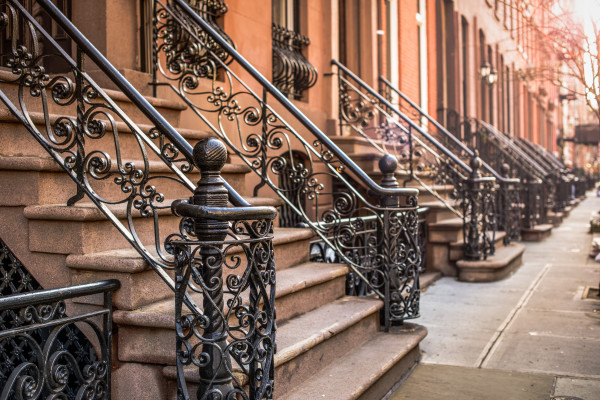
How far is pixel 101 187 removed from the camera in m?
4.13

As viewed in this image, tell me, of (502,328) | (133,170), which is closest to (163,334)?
(133,170)

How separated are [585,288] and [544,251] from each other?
13.4 ft

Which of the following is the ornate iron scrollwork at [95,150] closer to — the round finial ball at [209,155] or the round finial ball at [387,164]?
the round finial ball at [209,155]

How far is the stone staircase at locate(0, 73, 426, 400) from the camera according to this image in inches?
128

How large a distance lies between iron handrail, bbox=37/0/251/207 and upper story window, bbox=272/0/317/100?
5162mm

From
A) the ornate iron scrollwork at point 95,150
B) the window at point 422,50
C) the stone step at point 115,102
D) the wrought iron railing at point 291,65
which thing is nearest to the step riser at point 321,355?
the ornate iron scrollwork at point 95,150

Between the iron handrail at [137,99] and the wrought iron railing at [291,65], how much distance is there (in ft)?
16.9

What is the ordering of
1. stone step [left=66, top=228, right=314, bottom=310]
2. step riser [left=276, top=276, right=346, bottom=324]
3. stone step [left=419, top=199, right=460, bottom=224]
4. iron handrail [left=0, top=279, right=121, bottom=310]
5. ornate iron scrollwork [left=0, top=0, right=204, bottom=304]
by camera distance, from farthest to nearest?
stone step [left=419, top=199, right=460, bottom=224]
step riser [left=276, top=276, right=346, bottom=324]
ornate iron scrollwork [left=0, top=0, right=204, bottom=304]
stone step [left=66, top=228, right=314, bottom=310]
iron handrail [left=0, top=279, right=121, bottom=310]

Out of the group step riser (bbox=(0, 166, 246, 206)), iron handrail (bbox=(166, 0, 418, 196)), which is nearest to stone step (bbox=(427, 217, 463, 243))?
iron handrail (bbox=(166, 0, 418, 196))

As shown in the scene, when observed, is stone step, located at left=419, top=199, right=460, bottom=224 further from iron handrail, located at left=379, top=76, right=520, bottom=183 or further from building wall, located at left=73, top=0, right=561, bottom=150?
building wall, located at left=73, top=0, right=561, bottom=150

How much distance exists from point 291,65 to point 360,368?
553 cm

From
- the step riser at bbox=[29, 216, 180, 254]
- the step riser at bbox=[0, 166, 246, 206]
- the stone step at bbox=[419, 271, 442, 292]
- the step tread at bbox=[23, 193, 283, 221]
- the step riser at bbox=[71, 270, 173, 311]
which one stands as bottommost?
the stone step at bbox=[419, 271, 442, 292]

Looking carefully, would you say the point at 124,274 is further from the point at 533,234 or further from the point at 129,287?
the point at 533,234

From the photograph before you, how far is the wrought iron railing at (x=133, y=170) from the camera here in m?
2.78
